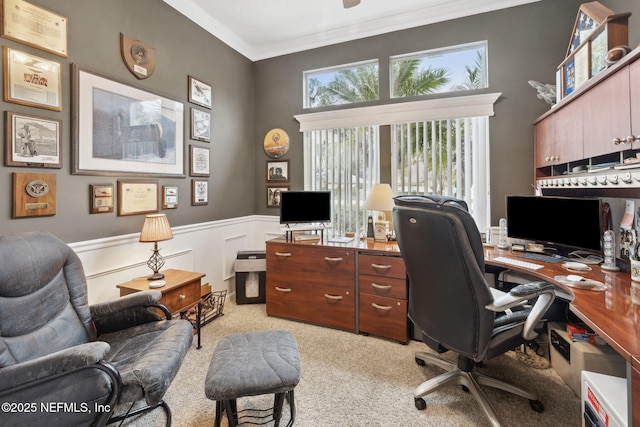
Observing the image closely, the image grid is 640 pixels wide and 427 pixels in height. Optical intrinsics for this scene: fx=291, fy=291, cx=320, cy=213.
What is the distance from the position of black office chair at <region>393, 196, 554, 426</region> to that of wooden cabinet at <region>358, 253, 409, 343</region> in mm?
687

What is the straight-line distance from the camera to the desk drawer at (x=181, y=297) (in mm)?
2141

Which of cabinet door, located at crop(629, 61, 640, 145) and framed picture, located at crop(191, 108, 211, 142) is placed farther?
framed picture, located at crop(191, 108, 211, 142)

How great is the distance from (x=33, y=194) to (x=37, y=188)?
0.15 ft

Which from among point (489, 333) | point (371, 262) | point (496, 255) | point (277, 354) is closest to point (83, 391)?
point (277, 354)

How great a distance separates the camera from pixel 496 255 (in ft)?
7.55

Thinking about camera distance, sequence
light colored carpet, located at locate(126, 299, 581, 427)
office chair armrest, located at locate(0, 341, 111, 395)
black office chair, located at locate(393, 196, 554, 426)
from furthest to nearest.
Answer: light colored carpet, located at locate(126, 299, 581, 427), black office chair, located at locate(393, 196, 554, 426), office chair armrest, located at locate(0, 341, 111, 395)

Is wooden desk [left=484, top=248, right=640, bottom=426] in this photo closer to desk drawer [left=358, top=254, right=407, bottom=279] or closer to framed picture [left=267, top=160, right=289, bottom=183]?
desk drawer [left=358, top=254, right=407, bottom=279]

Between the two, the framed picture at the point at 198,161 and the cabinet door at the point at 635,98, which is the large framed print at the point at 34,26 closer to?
the framed picture at the point at 198,161

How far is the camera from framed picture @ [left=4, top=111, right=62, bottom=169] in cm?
171

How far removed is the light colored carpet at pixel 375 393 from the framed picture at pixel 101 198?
4.29 ft

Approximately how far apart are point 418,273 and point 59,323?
2.00 metres

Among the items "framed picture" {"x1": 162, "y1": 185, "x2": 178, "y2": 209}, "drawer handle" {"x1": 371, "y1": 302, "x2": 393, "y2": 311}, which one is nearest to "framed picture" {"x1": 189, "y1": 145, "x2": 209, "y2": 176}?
"framed picture" {"x1": 162, "y1": 185, "x2": 178, "y2": 209}

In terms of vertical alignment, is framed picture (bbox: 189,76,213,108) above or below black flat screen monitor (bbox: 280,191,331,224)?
above

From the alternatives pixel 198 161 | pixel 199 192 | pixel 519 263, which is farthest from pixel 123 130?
pixel 519 263
